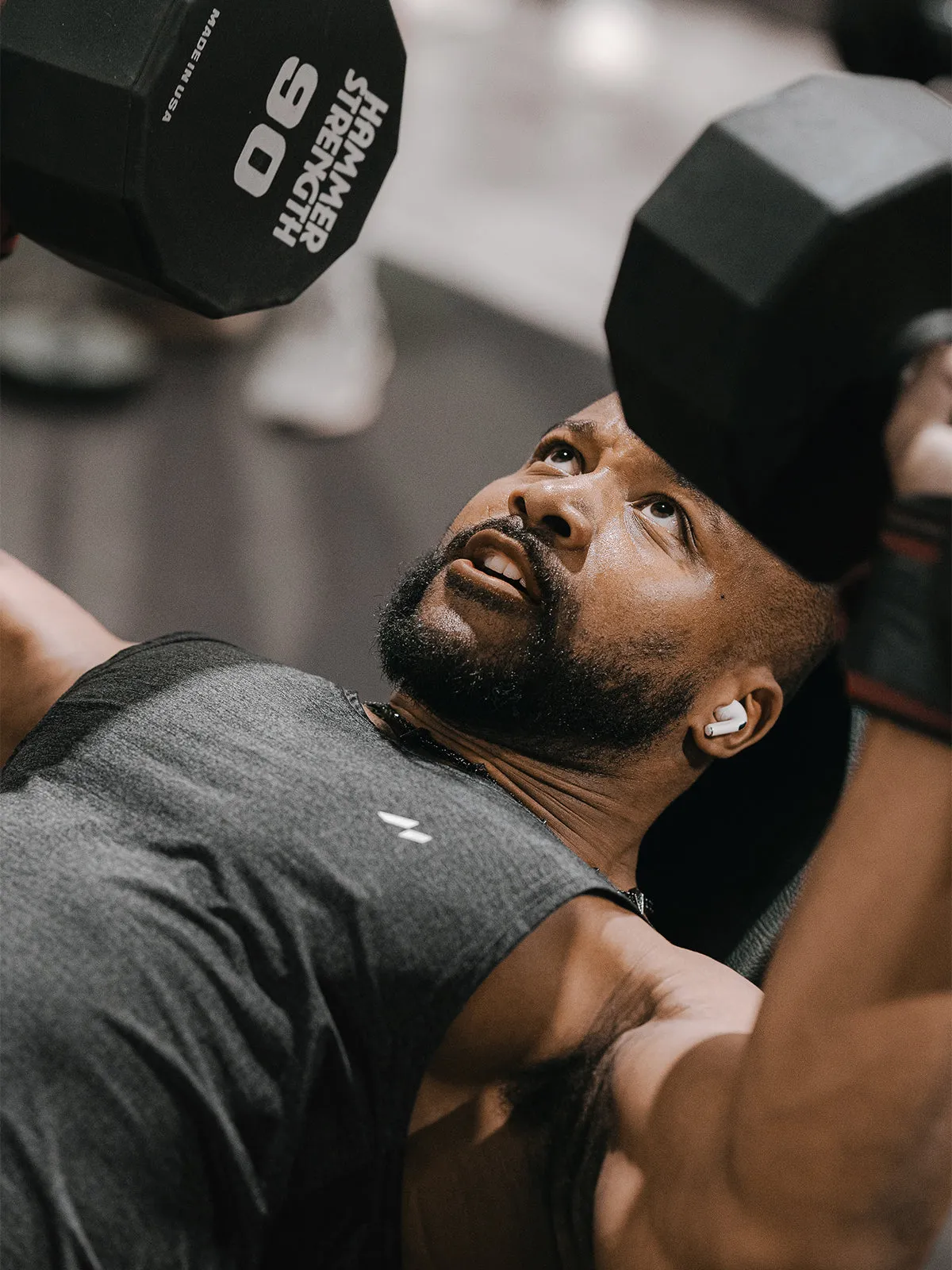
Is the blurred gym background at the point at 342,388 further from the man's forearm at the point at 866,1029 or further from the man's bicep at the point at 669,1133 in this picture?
the man's forearm at the point at 866,1029

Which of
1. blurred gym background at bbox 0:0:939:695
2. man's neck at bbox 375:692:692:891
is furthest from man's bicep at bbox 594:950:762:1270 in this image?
blurred gym background at bbox 0:0:939:695

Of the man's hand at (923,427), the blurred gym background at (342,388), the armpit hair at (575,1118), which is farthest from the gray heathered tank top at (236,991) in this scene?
the blurred gym background at (342,388)

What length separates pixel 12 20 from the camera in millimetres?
1274

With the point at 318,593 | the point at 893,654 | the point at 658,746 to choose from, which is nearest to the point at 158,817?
the point at 658,746

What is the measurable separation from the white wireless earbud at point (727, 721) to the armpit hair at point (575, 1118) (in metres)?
0.37

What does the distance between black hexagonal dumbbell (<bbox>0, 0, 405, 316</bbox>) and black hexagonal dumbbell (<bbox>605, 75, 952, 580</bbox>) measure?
16.5 inches

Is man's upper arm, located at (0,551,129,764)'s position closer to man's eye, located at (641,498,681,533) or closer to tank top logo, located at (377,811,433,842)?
tank top logo, located at (377,811,433,842)

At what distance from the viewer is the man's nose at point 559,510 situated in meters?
1.44

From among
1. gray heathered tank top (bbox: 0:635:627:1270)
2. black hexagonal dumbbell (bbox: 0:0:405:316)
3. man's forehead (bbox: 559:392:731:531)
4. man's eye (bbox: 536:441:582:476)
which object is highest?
black hexagonal dumbbell (bbox: 0:0:405:316)

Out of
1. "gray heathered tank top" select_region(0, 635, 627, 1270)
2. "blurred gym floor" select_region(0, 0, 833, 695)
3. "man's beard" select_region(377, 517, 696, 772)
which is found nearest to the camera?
"gray heathered tank top" select_region(0, 635, 627, 1270)

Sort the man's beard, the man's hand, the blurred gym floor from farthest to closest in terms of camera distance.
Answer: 1. the blurred gym floor
2. the man's beard
3. the man's hand

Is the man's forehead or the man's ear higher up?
the man's forehead

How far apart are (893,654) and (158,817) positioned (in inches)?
25.7

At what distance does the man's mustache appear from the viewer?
142 centimetres
